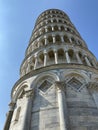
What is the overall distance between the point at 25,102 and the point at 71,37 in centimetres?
1265

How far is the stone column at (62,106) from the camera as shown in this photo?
9213 millimetres

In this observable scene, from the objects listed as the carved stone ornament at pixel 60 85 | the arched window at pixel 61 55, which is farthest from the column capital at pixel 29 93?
the arched window at pixel 61 55

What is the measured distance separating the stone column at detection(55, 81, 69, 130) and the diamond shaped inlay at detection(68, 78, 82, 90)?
3.89 feet

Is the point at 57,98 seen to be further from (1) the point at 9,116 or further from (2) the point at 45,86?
Answer: (1) the point at 9,116

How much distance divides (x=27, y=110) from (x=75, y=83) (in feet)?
14.4

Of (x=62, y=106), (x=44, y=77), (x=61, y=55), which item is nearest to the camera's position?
(x=62, y=106)

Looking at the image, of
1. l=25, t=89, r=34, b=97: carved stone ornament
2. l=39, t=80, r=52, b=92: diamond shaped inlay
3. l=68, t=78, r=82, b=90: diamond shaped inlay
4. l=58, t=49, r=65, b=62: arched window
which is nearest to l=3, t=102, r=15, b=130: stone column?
l=25, t=89, r=34, b=97: carved stone ornament

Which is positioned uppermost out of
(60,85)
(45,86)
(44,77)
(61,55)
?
(61,55)

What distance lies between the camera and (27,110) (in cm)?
1120

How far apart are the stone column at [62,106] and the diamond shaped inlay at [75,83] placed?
119cm

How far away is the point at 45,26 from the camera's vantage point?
84.6ft

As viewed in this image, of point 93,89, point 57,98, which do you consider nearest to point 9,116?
point 57,98

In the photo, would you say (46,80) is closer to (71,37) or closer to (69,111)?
(69,111)

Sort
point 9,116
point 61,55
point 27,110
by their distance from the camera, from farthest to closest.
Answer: point 61,55 < point 9,116 < point 27,110
